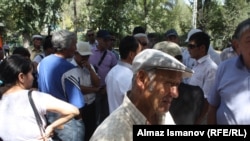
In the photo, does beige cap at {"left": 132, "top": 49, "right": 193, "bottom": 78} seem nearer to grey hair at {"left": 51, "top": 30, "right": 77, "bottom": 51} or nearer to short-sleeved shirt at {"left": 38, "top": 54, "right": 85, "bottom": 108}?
short-sleeved shirt at {"left": 38, "top": 54, "right": 85, "bottom": 108}

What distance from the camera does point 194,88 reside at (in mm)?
3111

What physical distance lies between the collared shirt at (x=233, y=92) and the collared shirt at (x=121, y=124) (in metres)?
1.24

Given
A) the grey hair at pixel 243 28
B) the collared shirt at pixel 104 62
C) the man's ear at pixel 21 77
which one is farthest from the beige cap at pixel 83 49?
the grey hair at pixel 243 28

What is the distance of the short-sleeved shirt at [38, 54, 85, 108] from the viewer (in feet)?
12.3

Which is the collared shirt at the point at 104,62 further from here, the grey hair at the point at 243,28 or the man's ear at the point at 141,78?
the man's ear at the point at 141,78

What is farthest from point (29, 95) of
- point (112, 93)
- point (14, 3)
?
point (14, 3)

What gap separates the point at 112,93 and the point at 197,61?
1.03m

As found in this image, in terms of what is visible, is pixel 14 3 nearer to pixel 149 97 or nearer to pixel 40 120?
pixel 40 120

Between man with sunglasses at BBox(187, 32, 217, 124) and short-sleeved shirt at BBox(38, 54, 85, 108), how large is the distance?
1213 millimetres

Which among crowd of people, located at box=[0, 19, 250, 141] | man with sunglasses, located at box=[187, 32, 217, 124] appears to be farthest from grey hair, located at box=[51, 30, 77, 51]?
man with sunglasses, located at box=[187, 32, 217, 124]

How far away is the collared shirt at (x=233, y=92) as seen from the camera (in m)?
2.91

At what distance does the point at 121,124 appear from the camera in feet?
6.05

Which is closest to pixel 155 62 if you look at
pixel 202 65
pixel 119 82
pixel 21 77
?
pixel 21 77

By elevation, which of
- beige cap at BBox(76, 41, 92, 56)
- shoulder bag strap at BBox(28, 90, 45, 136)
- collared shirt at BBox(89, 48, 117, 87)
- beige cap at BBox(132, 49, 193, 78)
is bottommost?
collared shirt at BBox(89, 48, 117, 87)
